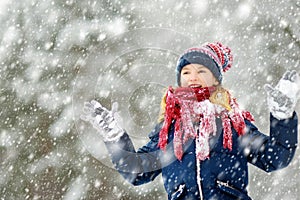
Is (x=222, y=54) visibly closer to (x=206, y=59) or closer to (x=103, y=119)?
(x=206, y=59)

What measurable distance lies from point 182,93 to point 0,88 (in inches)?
172

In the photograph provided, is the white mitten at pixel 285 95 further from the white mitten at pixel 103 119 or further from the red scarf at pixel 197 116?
the white mitten at pixel 103 119

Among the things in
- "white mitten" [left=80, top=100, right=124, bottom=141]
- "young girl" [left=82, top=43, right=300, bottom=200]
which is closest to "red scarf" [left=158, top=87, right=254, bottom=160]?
"young girl" [left=82, top=43, right=300, bottom=200]

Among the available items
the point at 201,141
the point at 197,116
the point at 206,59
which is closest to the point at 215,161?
the point at 201,141

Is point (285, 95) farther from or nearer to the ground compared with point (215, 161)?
farther from the ground

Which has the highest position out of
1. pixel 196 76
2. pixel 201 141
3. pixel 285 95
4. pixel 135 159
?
pixel 285 95

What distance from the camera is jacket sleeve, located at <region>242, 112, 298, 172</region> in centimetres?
205

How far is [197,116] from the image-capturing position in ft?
7.31

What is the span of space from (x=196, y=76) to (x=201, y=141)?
26 cm

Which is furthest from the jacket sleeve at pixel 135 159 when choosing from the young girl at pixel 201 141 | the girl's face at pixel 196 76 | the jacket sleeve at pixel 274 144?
the jacket sleeve at pixel 274 144

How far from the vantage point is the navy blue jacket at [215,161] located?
209 cm

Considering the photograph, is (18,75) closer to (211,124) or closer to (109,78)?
(109,78)

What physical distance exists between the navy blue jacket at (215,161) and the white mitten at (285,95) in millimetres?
34

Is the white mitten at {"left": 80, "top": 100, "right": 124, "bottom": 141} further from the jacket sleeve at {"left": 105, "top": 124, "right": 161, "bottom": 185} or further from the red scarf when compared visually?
the red scarf
